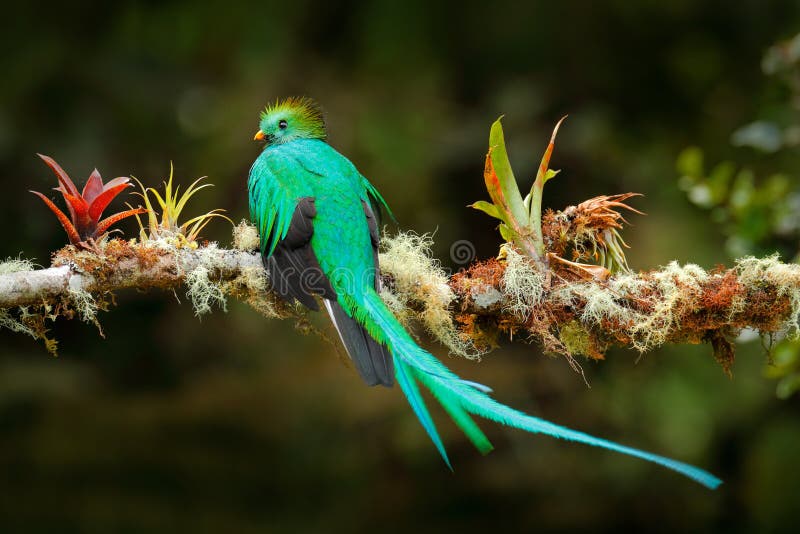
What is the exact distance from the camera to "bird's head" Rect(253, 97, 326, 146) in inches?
127

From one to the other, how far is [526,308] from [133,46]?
4.96 meters

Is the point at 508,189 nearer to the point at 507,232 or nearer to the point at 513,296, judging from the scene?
the point at 507,232

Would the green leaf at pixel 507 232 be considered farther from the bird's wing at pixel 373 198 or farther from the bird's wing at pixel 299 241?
the bird's wing at pixel 373 198

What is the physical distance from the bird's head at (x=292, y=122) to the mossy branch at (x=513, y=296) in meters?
0.87

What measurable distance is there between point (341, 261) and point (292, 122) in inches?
35.4

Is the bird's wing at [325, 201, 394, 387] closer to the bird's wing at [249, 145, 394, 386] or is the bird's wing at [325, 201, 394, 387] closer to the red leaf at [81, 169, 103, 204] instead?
the bird's wing at [249, 145, 394, 386]

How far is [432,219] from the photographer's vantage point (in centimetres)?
599

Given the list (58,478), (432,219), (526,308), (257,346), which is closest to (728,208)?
A: (526,308)

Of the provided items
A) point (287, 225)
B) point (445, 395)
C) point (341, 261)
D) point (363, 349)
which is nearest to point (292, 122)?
point (287, 225)

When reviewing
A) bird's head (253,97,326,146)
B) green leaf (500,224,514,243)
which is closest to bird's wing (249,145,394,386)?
bird's head (253,97,326,146)

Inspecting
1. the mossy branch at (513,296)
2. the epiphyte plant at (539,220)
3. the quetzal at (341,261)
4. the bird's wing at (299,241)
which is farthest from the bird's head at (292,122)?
the epiphyte plant at (539,220)

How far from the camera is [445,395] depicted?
2.03 m

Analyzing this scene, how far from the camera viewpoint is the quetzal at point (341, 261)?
2.00 meters

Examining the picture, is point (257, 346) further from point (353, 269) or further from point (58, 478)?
point (353, 269)
